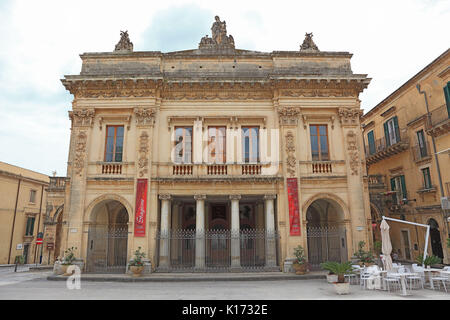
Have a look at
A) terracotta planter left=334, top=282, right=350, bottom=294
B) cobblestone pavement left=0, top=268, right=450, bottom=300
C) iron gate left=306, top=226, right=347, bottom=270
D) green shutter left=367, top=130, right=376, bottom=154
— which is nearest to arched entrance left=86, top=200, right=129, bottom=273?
cobblestone pavement left=0, top=268, right=450, bottom=300

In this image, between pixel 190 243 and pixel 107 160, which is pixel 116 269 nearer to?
pixel 190 243

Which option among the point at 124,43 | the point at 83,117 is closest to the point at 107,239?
the point at 83,117

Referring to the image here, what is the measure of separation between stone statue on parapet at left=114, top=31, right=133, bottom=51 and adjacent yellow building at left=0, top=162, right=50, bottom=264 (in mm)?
17097

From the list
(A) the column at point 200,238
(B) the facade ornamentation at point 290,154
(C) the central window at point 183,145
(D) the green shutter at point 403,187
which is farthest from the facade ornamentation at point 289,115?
(D) the green shutter at point 403,187

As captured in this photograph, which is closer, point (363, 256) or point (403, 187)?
point (363, 256)

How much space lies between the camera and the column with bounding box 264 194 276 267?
15.6 meters

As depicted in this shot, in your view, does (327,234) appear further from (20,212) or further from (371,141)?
(20,212)

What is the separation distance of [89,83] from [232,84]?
822cm

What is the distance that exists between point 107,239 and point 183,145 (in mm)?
7372

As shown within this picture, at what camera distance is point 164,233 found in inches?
623

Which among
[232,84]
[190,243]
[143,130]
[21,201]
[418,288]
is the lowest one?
[418,288]

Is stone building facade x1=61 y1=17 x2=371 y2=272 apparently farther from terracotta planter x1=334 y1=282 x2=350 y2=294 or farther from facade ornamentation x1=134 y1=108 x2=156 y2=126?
terracotta planter x1=334 y1=282 x2=350 y2=294
